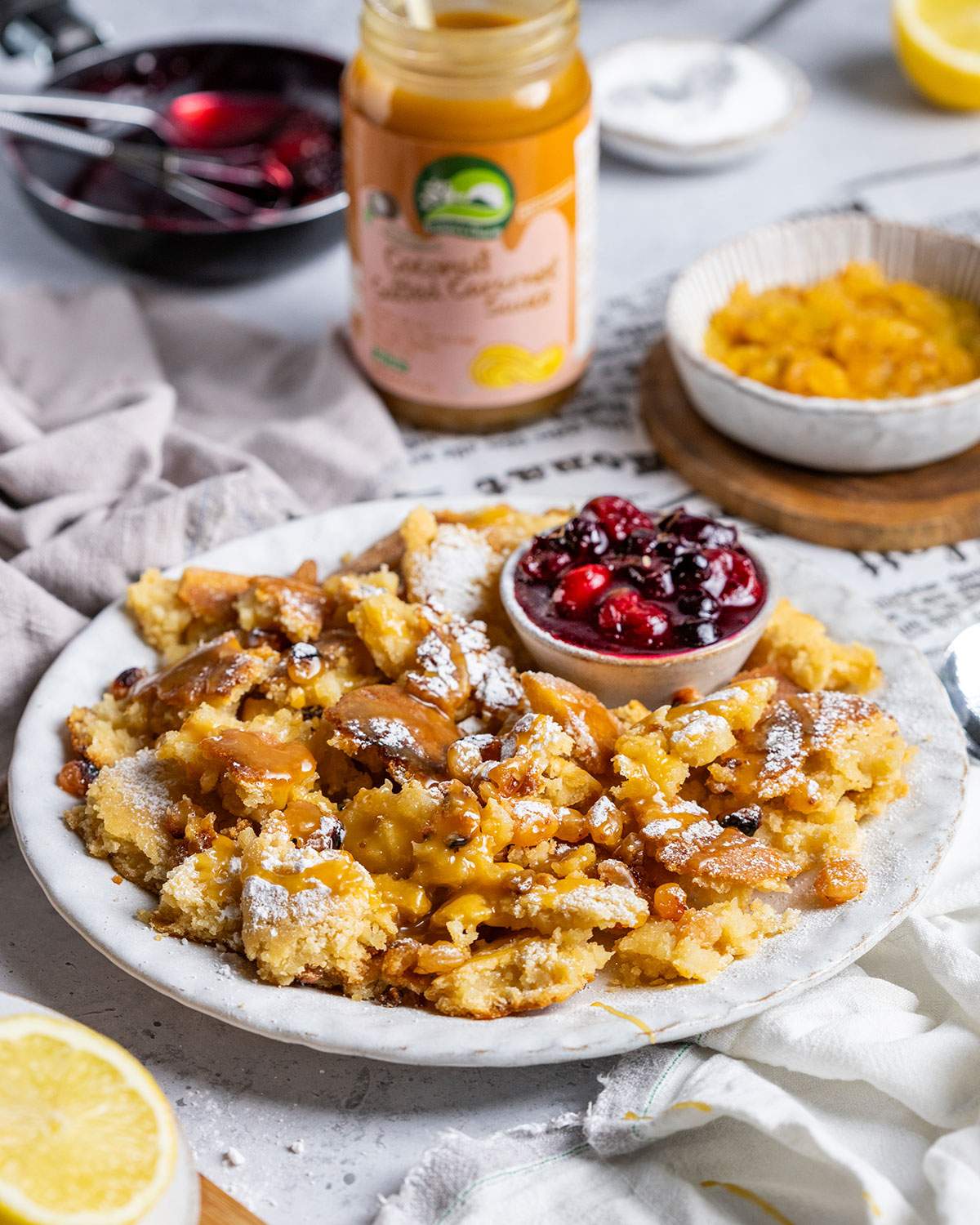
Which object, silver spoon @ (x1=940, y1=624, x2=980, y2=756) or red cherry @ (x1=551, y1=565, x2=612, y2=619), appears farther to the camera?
silver spoon @ (x1=940, y1=624, x2=980, y2=756)

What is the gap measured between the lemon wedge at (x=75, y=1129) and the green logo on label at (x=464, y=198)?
1859mm

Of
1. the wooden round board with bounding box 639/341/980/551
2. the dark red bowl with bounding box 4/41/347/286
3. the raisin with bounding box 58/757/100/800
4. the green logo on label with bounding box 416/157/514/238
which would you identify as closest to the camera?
the raisin with bounding box 58/757/100/800

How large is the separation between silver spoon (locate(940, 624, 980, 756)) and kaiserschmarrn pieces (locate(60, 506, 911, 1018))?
264mm

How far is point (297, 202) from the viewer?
374cm

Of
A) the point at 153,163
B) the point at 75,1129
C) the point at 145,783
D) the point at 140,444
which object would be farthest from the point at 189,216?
the point at 75,1129

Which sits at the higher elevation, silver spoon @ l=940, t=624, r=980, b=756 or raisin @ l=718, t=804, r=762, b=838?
raisin @ l=718, t=804, r=762, b=838

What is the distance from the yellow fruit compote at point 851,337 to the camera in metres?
3.18

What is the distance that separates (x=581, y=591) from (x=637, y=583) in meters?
0.10

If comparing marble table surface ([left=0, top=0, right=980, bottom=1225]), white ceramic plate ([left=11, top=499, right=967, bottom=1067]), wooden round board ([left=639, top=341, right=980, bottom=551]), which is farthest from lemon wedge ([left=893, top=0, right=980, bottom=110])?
white ceramic plate ([left=11, top=499, right=967, bottom=1067])

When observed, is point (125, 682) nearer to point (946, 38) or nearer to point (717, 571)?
point (717, 571)

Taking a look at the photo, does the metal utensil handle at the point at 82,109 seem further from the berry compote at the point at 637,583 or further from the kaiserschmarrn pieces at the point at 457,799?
the berry compote at the point at 637,583

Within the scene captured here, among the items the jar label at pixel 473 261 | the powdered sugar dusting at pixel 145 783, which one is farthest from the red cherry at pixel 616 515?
the powdered sugar dusting at pixel 145 783

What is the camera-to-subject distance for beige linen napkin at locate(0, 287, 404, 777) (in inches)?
112

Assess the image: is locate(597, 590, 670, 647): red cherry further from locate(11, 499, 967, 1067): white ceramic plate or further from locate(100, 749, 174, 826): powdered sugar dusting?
locate(100, 749, 174, 826): powdered sugar dusting
